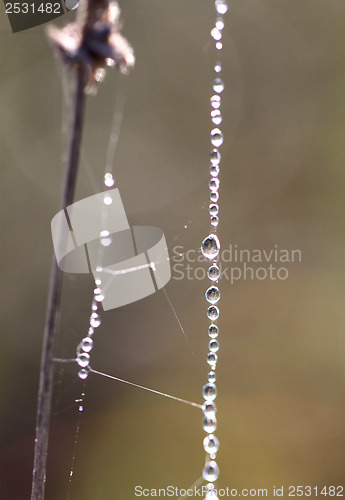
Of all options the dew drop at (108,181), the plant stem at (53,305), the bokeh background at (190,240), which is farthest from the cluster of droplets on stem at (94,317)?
the plant stem at (53,305)

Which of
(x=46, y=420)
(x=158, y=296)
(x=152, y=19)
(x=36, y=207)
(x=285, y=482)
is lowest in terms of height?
(x=285, y=482)

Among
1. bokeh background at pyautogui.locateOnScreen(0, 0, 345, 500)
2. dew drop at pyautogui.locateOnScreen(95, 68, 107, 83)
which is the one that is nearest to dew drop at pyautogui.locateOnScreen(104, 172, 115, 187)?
bokeh background at pyautogui.locateOnScreen(0, 0, 345, 500)

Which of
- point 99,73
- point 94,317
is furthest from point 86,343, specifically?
point 99,73

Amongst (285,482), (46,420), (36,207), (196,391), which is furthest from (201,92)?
(46,420)

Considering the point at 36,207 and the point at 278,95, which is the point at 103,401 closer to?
the point at 36,207

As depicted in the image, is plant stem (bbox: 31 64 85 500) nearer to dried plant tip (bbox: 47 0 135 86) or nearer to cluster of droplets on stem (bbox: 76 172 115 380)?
dried plant tip (bbox: 47 0 135 86)

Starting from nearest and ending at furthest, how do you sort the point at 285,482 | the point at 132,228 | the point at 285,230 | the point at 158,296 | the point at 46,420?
1. the point at 46,420
2. the point at 285,482
3. the point at 132,228
4. the point at 158,296
5. the point at 285,230

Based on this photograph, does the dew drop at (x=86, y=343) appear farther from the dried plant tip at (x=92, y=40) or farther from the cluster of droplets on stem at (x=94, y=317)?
the dried plant tip at (x=92, y=40)
